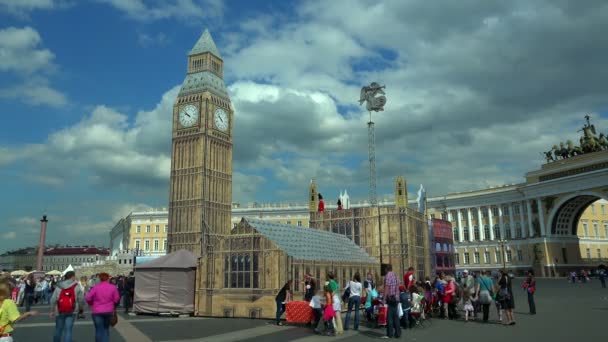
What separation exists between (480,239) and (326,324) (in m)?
80.7

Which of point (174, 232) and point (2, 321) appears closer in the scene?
point (2, 321)

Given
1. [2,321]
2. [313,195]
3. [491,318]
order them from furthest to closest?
[313,195] → [491,318] → [2,321]

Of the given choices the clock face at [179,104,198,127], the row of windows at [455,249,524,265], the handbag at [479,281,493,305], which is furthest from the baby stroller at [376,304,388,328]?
the row of windows at [455,249,524,265]

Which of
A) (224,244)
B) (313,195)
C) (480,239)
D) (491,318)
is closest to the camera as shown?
(491,318)

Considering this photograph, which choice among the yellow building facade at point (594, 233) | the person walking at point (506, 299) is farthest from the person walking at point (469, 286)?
the yellow building facade at point (594, 233)

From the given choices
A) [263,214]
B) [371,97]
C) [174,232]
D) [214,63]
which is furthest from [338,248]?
[263,214]

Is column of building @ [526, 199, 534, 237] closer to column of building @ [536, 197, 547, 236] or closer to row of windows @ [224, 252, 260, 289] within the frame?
column of building @ [536, 197, 547, 236]

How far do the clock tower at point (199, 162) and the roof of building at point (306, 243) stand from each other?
34864 mm

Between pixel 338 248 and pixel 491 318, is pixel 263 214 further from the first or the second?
pixel 491 318

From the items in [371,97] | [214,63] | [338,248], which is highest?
[214,63]

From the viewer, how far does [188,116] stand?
6612 centimetres

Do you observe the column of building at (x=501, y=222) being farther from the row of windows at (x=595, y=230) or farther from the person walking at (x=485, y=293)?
the person walking at (x=485, y=293)

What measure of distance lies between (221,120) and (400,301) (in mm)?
54515

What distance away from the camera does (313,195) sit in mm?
43938
